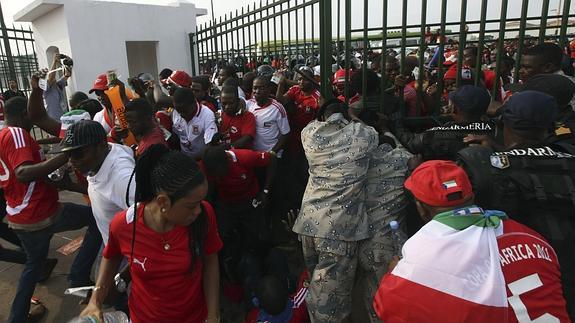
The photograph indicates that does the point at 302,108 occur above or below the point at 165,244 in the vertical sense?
above

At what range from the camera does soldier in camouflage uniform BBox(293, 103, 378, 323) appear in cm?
220

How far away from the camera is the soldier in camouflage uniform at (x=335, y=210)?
86.5 inches

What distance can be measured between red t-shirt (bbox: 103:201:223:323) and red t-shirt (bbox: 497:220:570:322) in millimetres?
1240

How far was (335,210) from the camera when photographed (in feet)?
7.25

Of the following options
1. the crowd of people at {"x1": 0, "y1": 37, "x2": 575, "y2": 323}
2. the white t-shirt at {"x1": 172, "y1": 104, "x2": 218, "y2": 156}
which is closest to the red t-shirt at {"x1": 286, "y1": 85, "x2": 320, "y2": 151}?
the crowd of people at {"x1": 0, "y1": 37, "x2": 575, "y2": 323}

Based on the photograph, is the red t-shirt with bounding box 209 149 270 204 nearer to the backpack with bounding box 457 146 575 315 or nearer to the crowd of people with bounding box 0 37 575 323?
the crowd of people with bounding box 0 37 575 323

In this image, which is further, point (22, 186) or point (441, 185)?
point (22, 186)

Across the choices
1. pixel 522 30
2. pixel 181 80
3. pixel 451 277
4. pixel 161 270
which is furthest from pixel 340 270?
pixel 181 80

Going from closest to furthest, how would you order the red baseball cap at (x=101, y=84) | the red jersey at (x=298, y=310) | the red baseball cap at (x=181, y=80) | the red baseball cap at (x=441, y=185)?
the red baseball cap at (x=441, y=185) → the red jersey at (x=298, y=310) → the red baseball cap at (x=101, y=84) → the red baseball cap at (x=181, y=80)

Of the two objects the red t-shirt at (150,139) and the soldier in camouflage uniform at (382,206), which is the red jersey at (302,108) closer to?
the red t-shirt at (150,139)

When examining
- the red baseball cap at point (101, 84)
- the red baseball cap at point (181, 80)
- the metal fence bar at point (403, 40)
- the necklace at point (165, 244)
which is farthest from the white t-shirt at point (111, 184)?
the red baseball cap at point (181, 80)

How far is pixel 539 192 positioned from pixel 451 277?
769 millimetres

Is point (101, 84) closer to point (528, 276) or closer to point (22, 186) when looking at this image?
point (22, 186)

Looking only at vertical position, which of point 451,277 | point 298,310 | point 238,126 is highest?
point 238,126
